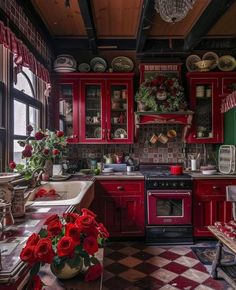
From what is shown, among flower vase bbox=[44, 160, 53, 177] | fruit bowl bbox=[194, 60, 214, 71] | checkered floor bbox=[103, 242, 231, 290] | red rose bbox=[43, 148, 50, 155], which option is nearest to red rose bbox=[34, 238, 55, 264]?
checkered floor bbox=[103, 242, 231, 290]

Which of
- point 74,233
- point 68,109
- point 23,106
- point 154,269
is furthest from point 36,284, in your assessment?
point 68,109

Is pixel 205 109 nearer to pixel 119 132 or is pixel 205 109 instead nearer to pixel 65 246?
pixel 119 132

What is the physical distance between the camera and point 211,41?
386 centimetres

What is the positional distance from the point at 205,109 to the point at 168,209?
1.53m

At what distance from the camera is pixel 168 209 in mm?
3469

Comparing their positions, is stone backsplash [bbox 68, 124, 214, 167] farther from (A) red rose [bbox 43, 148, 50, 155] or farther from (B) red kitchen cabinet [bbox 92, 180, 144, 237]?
(A) red rose [bbox 43, 148, 50, 155]

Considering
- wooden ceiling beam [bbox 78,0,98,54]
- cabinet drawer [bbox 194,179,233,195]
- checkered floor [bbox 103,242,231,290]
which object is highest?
wooden ceiling beam [bbox 78,0,98,54]

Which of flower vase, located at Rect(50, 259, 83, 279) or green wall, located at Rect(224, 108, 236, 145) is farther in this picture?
green wall, located at Rect(224, 108, 236, 145)

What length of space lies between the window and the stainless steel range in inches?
61.5

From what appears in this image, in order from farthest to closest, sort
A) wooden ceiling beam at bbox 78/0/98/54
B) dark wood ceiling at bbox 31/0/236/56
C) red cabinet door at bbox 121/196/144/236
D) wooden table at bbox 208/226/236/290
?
red cabinet door at bbox 121/196/144/236, dark wood ceiling at bbox 31/0/236/56, wooden ceiling beam at bbox 78/0/98/54, wooden table at bbox 208/226/236/290

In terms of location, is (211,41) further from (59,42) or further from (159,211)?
(159,211)

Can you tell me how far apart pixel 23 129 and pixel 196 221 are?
2375 mm

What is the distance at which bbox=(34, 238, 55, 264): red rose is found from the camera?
2.85ft

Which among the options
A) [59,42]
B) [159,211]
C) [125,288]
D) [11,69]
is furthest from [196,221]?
[59,42]
